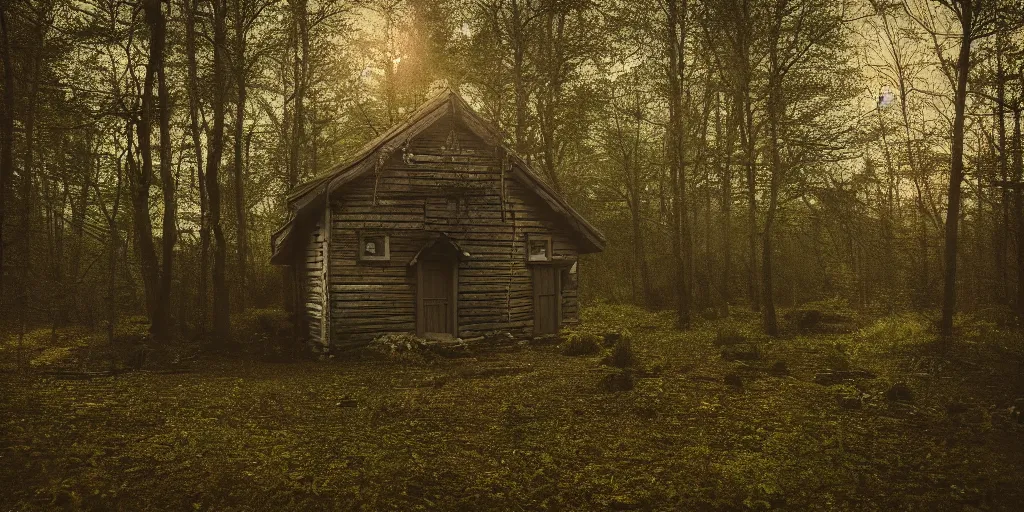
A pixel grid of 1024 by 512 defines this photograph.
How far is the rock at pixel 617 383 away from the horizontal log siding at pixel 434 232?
633cm

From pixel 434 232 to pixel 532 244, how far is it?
3332 millimetres

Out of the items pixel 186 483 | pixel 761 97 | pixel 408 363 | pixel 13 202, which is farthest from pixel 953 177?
pixel 13 202

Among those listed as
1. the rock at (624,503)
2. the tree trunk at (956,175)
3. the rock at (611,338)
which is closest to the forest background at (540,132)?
the tree trunk at (956,175)

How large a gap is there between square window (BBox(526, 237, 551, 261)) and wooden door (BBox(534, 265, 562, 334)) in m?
0.34

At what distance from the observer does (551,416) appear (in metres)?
9.48

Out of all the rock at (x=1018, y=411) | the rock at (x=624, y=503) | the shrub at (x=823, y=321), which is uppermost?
the shrub at (x=823, y=321)

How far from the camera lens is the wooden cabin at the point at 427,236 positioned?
15.9 m

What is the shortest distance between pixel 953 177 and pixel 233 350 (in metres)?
19.4

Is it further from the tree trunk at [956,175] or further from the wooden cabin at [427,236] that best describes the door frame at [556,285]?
the tree trunk at [956,175]

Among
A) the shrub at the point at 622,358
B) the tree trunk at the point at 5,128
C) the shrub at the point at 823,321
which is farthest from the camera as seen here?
the shrub at the point at 823,321

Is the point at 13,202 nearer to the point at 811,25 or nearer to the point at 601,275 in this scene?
the point at 811,25

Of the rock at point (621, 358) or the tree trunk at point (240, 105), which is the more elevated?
the tree trunk at point (240, 105)

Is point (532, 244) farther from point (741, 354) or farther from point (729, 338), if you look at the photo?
point (741, 354)

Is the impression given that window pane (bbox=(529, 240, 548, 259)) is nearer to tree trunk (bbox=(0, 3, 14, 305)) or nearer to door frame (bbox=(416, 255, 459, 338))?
door frame (bbox=(416, 255, 459, 338))
